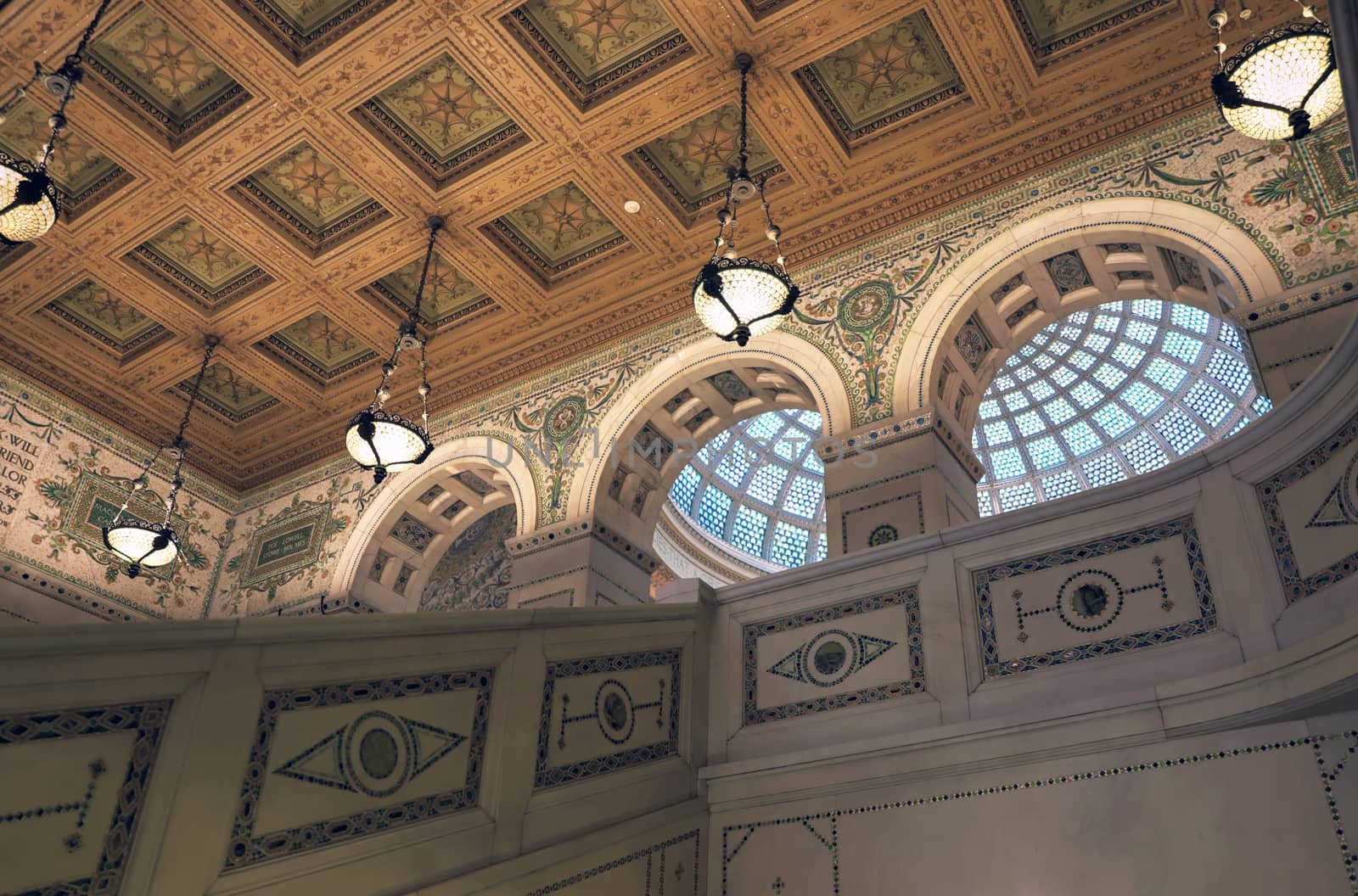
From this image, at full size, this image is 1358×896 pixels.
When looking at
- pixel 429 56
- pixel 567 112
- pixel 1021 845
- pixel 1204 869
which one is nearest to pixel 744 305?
pixel 567 112

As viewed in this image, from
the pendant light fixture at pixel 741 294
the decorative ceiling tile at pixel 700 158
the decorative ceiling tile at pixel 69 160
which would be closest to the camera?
the pendant light fixture at pixel 741 294

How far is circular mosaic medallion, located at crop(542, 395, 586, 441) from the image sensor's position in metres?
9.63

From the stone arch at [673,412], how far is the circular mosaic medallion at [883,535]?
149 centimetres

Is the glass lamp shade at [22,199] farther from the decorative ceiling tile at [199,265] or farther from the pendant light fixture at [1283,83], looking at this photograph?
the pendant light fixture at [1283,83]

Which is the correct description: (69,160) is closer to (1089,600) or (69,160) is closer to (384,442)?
(384,442)

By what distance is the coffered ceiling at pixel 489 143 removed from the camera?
7.24m

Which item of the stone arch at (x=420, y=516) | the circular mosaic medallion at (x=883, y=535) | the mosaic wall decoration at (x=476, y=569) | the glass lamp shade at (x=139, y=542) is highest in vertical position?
the mosaic wall decoration at (x=476, y=569)

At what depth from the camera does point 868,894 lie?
414 cm

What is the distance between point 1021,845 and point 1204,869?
0.64m

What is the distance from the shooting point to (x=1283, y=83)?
528 cm

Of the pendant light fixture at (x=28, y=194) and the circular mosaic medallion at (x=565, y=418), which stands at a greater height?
the circular mosaic medallion at (x=565, y=418)

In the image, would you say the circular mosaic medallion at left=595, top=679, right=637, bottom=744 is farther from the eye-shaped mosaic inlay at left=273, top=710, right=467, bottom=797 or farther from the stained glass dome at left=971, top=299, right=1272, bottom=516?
the stained glass dome at left=971, top=299, right=1272, bottom=516

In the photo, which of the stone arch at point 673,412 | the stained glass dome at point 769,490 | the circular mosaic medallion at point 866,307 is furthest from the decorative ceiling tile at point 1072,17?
the stained glass dome at point 769,490

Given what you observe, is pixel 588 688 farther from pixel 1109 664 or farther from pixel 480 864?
pixel 1109 664
